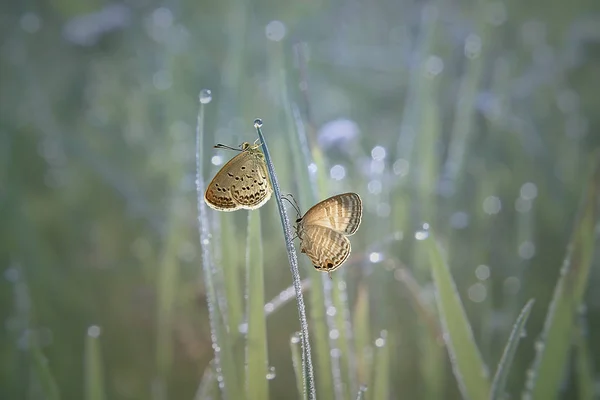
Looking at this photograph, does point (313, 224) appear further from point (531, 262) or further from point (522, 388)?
point (531, 262)

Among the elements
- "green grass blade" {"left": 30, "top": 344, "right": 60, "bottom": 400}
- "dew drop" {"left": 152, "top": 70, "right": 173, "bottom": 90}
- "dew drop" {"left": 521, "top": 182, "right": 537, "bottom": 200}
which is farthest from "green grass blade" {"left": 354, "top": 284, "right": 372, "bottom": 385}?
"dew drop" {"left": 152, "top": 70, "right": 173, "bottom": 90}

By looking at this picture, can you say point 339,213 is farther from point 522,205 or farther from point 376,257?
point 522,205

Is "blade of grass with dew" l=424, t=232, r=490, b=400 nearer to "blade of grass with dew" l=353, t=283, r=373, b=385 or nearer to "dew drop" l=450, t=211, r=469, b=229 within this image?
"blade of grass with dew" l=353, t=283, r=373, b=385

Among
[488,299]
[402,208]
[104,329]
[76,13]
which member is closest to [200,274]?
[104,329]

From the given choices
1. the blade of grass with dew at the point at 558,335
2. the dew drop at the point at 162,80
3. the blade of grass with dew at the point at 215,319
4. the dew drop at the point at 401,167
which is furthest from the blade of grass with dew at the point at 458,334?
the dew drop at the point at 162,80

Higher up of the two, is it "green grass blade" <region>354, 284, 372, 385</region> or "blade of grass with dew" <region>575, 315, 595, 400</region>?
"green grass blade" <region>354, 284, 372, 385</region>

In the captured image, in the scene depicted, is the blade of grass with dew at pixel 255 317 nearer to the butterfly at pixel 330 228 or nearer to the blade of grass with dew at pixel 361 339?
the butterfly at pixel 330 228

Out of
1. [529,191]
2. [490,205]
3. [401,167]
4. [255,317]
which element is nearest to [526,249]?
[490,205]
